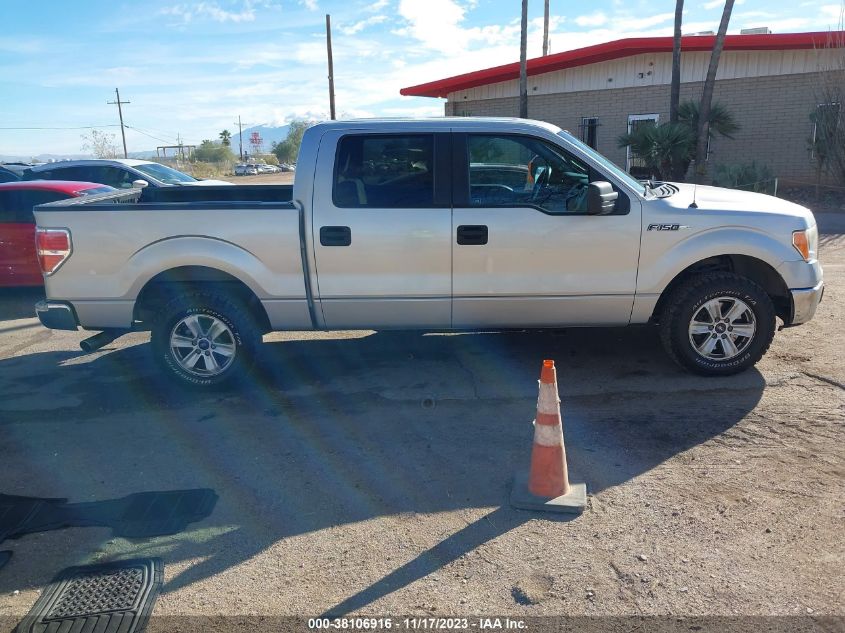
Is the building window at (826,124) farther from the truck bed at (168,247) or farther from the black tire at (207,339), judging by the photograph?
the black tire at (207,339)

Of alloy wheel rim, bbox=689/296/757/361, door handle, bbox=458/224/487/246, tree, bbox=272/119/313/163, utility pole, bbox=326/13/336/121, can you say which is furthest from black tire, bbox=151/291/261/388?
tree, bbox=272/119/313/163

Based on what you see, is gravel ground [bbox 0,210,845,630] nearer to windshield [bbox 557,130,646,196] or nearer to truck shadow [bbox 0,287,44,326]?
windshield [bbox 557,130,646,196]

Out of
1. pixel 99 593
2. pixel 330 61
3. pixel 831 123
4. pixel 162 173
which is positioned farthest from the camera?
pixel 330 61

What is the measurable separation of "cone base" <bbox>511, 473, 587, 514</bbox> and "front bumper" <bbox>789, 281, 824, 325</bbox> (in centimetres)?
264

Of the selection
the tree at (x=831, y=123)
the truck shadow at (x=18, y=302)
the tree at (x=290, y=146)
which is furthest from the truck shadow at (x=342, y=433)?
→ the tree at (x=290, y=146)

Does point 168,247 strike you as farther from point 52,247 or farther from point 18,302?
point 18,302

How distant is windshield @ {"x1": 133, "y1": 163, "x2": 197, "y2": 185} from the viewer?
1322cm

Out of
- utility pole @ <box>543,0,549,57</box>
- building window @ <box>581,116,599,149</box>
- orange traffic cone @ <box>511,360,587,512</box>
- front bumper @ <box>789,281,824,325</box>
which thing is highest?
utility pole @ <box>543,0,549,57</box>

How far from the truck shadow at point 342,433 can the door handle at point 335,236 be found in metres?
1.23

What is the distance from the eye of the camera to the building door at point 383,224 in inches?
201

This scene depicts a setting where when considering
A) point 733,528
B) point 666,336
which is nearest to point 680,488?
point 733,528

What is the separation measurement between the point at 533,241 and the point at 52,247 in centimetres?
362

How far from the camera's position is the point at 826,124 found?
1708 cm

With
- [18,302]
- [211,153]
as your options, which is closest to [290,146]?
[211,153]
